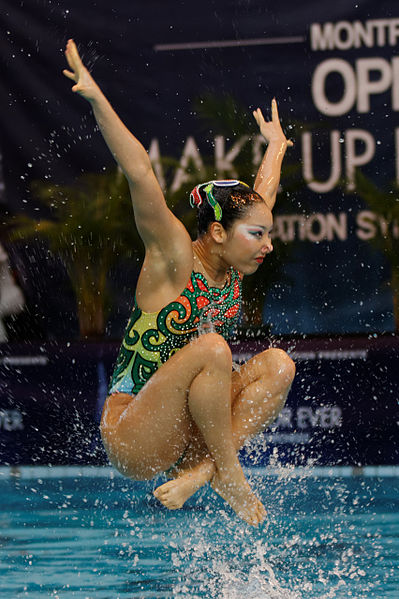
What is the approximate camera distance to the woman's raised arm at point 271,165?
433 centimetres

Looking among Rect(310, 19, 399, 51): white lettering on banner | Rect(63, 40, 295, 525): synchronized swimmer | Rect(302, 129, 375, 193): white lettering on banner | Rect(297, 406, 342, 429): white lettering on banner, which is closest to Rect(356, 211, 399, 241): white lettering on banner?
Rect(302, 129, 375, 193): white lettering on banner

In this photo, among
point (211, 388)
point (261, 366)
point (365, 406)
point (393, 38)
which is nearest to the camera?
point (211, 388)

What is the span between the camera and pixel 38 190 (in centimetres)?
648

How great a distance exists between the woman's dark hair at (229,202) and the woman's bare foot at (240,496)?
101cm

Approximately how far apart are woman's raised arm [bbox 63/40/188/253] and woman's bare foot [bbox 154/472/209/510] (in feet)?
3.04

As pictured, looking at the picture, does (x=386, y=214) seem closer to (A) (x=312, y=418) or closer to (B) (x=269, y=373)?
(A) (x=312, y=418)

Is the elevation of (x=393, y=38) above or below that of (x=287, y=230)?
above

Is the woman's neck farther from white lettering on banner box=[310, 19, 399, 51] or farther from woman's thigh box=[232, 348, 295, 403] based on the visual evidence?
white lettering on banner box=[310, 19, 399, 51]

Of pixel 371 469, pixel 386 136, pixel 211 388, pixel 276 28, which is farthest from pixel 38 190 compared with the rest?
pixel 211 388

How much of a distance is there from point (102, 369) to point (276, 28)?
2504 mm

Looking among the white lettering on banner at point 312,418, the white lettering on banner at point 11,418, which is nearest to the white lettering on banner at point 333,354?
the white lettering on banner at point 312,418

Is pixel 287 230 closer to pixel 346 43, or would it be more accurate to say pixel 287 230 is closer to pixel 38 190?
pixel 346 43

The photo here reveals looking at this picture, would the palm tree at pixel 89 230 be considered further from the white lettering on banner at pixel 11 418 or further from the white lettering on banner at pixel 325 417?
the white lettering on banner at pixel 325 417

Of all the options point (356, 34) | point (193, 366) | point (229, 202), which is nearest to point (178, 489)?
point (193, 366)
